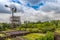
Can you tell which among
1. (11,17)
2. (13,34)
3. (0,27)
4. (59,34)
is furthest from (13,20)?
(59,34)

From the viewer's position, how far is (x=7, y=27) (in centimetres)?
3622

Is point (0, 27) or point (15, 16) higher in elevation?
point (15, 16)

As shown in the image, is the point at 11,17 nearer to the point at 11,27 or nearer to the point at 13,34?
the point at 11,27

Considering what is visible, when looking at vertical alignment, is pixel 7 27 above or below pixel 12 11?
below

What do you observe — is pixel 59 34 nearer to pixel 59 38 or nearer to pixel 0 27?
pixel 59 38

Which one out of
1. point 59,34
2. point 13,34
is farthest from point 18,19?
point 59,34

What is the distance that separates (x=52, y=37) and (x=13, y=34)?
370 inches

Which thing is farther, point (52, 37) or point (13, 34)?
point (13, 34)

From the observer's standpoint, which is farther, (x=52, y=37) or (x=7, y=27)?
(x=7, y=27)

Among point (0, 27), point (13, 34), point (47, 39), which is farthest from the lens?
point (0, 27)

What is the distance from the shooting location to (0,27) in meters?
33.2

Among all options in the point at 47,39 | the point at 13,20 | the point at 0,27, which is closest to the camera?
the point at 47,39

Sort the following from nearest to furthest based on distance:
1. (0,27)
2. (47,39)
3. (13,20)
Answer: (47,39) < (0,27) < (13,20)

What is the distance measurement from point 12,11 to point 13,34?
12448mm
